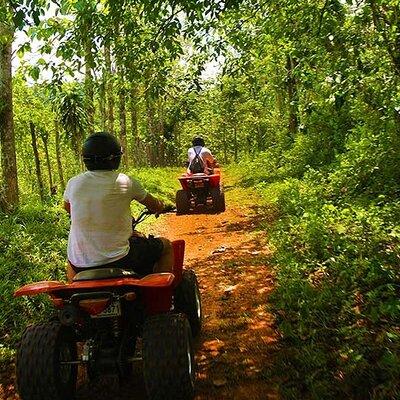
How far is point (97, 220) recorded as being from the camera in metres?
3.62

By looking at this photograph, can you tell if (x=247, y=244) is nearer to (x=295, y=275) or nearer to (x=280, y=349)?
(x=295, y=275)

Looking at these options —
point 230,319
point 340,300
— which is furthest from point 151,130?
point 340,300

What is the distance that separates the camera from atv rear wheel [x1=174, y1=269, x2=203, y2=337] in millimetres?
4770

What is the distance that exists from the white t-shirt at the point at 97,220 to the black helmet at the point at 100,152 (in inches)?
3.0

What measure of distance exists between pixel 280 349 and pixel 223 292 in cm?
189

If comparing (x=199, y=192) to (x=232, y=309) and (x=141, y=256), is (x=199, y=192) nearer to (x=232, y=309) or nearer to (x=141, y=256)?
(x=232, y=309)

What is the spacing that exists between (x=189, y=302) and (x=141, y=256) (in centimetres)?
112

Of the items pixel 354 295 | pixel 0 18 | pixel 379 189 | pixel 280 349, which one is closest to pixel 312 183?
pixel 379 189

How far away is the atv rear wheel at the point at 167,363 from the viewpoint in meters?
3.19

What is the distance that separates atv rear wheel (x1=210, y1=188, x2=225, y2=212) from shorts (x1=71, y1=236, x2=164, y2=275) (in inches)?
305

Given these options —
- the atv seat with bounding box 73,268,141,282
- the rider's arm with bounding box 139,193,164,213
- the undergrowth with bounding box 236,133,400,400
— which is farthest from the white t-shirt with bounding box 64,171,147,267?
the undergrowth with bounding box 236,133,400,400

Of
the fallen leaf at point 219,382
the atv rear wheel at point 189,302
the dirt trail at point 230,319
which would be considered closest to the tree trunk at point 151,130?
the dirt trail at point 230,319

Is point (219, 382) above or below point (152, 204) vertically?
below

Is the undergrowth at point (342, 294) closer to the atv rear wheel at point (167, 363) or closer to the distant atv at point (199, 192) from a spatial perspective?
the atv rear wheel at point (167, 363)
